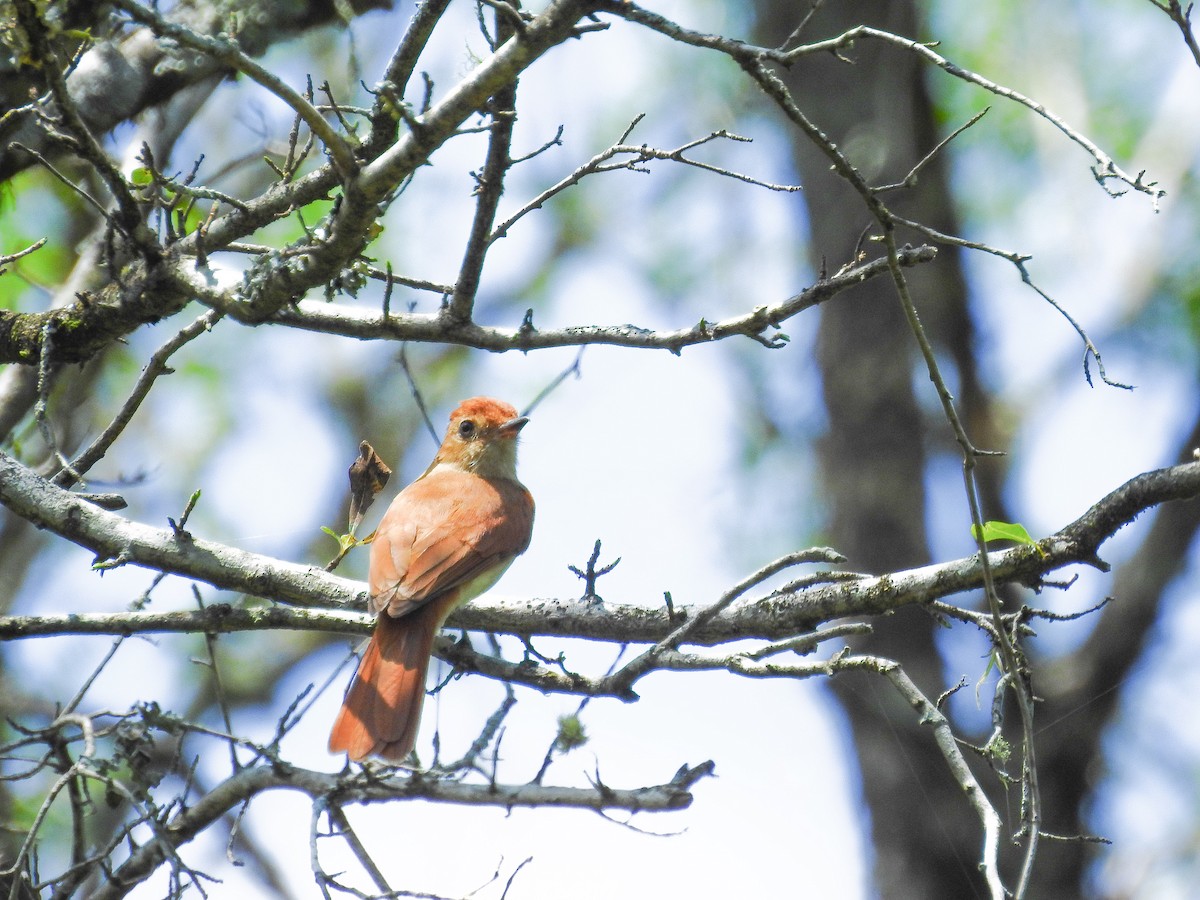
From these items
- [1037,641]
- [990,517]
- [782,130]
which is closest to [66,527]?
[990,517]

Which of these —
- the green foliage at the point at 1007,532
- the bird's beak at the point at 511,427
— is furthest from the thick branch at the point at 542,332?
the bird's beak at the point at 511,427

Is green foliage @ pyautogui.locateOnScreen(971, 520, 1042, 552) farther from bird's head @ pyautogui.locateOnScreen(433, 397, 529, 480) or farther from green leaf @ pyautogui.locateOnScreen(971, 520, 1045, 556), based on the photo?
bird's head @ pyautogui.locateOnScreen(433, 397, 529, 480)

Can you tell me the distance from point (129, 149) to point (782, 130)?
22.2 feet

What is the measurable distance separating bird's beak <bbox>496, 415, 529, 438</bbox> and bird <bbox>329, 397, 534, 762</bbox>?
0.04 feet

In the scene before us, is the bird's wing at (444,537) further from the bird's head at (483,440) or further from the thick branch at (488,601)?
the thick branch at (488,601)

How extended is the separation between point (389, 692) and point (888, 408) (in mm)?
6190

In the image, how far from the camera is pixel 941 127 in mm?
10625

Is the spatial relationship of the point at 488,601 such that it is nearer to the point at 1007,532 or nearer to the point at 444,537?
the point at 444,537

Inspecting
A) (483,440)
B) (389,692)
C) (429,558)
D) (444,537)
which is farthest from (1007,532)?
(483,440)

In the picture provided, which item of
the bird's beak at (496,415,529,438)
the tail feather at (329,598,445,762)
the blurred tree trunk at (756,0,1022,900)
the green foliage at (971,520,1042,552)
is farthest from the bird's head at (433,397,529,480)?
the green foliage at (971,520,1042,552)

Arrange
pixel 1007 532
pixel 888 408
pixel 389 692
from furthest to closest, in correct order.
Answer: pixel 888 408
pixel 389 692
pixel 1007 532

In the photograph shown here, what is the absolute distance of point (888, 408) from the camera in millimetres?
9742

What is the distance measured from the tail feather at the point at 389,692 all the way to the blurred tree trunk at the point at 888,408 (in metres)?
4.65

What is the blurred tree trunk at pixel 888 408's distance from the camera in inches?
346
